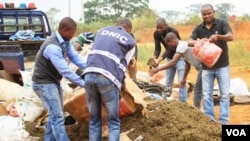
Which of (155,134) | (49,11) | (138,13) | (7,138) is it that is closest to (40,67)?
(7,138)

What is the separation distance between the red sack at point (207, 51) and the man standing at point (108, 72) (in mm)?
1697

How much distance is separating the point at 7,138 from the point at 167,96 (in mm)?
2846

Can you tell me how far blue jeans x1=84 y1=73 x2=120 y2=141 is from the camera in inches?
204

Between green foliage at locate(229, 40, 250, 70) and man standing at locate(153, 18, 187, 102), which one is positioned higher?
man standing at locate(153, 18, 187, 102)

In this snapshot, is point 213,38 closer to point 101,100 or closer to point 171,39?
point 171,39

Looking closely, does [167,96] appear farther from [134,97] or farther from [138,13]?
[138,13]

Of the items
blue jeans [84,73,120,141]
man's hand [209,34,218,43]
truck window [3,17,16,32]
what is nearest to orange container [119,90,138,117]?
blue jeans [84,73,120,141]

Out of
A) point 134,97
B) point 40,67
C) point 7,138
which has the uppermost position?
point 40,67

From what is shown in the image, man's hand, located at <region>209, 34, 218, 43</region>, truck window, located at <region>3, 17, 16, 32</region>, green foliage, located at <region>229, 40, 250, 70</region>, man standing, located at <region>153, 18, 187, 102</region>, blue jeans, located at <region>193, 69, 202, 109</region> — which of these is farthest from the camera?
green foliage, located at <region>229, 40, 250, 70</region>

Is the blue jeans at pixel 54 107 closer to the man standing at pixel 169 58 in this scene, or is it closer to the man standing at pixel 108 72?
the man standing at pixel 108 72

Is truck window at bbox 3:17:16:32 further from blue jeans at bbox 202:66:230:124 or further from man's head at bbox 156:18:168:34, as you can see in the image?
blue jeans at bbox 202:66:230:124

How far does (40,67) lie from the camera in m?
5.73

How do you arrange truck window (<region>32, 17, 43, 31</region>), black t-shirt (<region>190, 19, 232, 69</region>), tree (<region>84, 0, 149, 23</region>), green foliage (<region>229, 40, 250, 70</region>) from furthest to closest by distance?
tree (<region>84, 0, 149, 23</region>) → green foliage (<region>229, 40, 250, 70</region>) → truck window (<region>32, 17, 43, 31</region>) → black t-shirt (<region>190, 19, 232, 69</region>)

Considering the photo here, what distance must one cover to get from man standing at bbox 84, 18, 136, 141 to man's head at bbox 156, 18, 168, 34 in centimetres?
322
